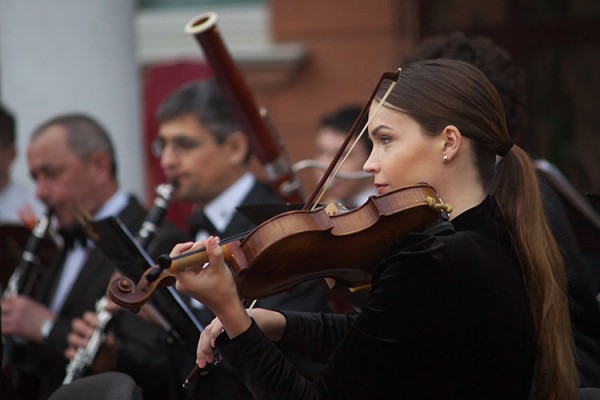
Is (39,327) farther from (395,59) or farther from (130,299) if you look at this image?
(395,59)

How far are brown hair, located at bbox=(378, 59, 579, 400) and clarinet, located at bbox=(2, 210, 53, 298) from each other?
6.97 ft

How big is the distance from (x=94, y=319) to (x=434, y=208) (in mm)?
1841

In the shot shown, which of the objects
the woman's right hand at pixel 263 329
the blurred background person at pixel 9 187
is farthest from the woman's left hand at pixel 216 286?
the blurred background person at pixel 9 187

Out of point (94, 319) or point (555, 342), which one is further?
point (94, 319)

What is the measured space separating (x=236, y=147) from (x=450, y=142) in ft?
6.72

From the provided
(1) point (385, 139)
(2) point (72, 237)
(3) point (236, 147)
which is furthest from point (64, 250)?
(1) point (385, 139)

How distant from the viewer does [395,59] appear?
7.70 m

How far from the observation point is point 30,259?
448 cm

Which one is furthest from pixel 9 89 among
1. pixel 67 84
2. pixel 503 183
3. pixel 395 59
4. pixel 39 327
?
pixel 503 183

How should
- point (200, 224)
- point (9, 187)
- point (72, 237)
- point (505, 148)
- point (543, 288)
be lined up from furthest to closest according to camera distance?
point (9, 187) → point (72, 237) → point (200, 224) → point (505, 148) → point (543, 288)

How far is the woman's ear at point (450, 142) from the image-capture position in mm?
2627

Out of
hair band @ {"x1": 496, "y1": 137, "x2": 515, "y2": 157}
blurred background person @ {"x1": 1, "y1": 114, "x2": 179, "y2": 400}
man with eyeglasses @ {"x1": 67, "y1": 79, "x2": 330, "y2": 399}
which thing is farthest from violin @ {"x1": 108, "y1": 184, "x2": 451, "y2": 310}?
man with eyeglasses @ {"x1": 67, "y1": 79, "x2": 330, "y2": 399}

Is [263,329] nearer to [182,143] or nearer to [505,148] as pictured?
[505,148]

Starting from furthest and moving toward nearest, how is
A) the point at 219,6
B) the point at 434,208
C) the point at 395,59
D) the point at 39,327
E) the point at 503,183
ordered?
the point at 219,6
the point at 395,59
the point at 39,327
the point at 503,183
the point at 434,208
